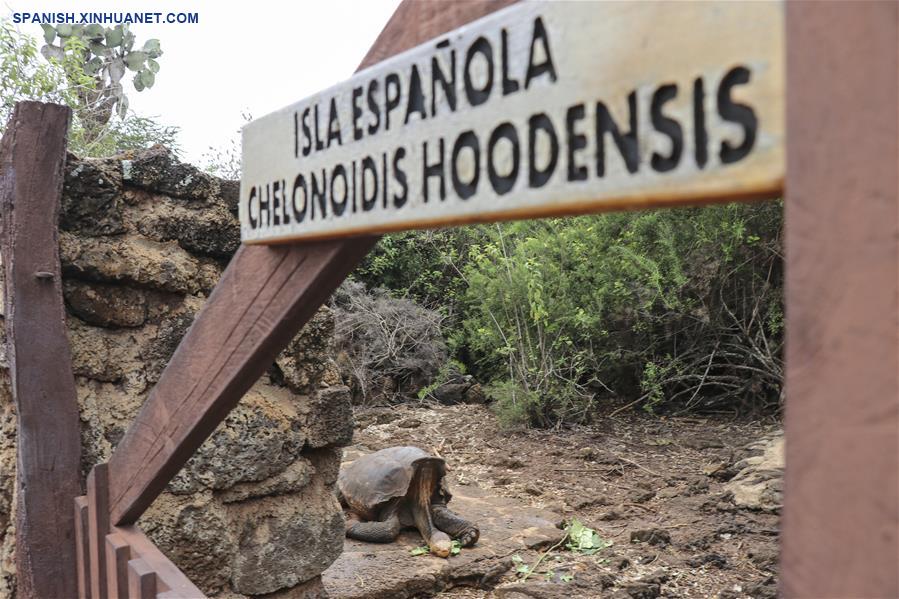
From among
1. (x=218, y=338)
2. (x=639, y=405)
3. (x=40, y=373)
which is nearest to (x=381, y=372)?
(x=639, y=405)

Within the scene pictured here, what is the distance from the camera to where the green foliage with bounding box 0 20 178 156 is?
725 centimetres

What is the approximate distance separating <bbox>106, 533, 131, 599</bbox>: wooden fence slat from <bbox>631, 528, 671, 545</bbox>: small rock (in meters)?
3.77

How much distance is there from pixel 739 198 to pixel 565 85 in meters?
0.18

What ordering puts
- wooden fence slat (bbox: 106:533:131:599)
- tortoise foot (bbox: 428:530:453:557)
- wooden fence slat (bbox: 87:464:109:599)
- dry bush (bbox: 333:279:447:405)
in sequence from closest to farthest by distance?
wooden fence slat (bbox: 106:533:131:599) < wooden fence slat (bbox: 87:464:109:599) < tortoise foot (bbox: 428:530:453:557) < dry bush (bbox: 333:279:447:405)

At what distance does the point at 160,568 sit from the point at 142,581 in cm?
6

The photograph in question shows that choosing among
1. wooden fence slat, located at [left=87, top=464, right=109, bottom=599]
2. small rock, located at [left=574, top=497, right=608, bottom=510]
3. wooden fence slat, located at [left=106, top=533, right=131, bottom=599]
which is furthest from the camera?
small rock, located at [left=574, top=497, right=608, bottom=510]

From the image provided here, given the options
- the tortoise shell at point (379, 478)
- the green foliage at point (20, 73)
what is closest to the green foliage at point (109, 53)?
the green foliage at point (20, 73)

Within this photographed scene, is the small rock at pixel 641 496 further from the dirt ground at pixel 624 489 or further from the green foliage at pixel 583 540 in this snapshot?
the green foliage at pixel 583 540

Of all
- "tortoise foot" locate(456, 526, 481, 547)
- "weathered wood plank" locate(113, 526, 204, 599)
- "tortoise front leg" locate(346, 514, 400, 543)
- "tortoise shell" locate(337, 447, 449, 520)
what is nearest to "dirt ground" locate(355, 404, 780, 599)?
"tortoise foot" locate(456, 526, 481, 547)

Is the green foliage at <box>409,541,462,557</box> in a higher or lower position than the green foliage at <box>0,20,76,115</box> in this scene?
lower

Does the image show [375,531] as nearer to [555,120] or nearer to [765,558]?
[765,558]

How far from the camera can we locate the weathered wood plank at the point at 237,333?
2.83 ft

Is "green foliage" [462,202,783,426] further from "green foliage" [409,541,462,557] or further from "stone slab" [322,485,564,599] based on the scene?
"green foliage" [409,541,462,557]

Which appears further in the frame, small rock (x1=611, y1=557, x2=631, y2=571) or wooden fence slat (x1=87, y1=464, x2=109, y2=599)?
small rock (x1=611, y1=557, x2=631, y2=571)
